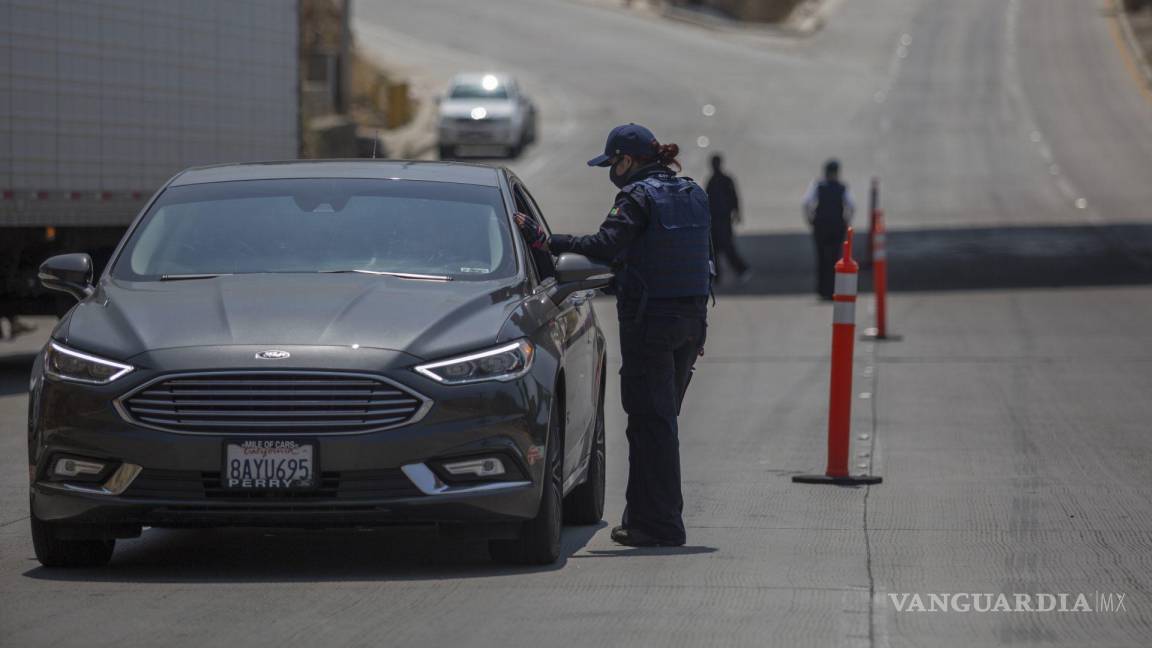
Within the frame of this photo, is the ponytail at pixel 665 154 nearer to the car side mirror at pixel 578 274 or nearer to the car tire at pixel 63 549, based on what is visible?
the car side mirror at pixel 578 274

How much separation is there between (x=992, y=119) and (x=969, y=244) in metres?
23.2

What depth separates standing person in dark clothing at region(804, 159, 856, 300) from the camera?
2403cm

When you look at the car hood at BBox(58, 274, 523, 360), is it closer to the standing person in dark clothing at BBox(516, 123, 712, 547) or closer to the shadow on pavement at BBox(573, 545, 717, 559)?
the standing person in dark clothing at BBox(516, 123, 712, 547)

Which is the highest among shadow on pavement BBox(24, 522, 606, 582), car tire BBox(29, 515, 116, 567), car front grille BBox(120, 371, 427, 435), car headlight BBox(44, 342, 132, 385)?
car headlight BBox(44, 342, 132, 385)

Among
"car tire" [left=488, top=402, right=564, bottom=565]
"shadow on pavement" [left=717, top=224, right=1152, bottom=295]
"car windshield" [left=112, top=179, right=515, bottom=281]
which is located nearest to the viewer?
"car tire" [left=488, top=402, right=564, bottom=565]

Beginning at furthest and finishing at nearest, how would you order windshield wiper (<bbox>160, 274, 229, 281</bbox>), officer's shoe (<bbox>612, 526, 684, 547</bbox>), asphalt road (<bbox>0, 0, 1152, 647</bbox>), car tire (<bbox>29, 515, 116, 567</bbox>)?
officer's shoe (<bbox>612, 526, 684, 547</bbox>)
windshield wiper (<bbox>160, 274, 229, 281</bbox>)
car tire (<bbox>29, 515, 116, 567</bbox>)
asphalt road (<bbox>0, 0, 1152, 647</bbox>)

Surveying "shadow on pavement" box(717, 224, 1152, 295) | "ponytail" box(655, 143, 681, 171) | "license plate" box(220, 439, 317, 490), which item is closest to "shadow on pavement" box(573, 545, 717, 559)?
"license plate" box(220, 439, 317, 490)

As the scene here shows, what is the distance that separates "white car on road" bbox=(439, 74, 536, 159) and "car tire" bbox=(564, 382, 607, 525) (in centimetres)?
3567

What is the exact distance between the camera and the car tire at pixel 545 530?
25.4ft

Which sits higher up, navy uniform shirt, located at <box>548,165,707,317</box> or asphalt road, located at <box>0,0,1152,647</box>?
navy uniform shirt, located at <box>548,165,707,317</box>

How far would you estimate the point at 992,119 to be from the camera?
55.0 metres

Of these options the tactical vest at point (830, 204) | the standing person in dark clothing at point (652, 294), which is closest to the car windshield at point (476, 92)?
the tactical vest at point (830, 204)

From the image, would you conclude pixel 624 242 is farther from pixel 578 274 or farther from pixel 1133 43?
pixel 1133 43

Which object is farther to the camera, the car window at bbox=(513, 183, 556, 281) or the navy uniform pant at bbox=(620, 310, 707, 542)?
the car window at bbox=(513, 183, 556, 281)
